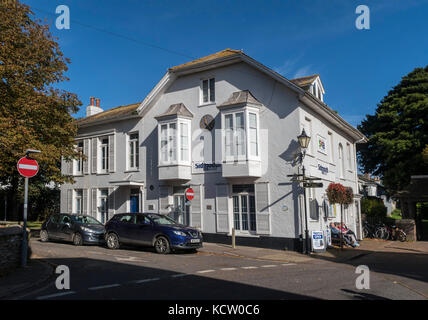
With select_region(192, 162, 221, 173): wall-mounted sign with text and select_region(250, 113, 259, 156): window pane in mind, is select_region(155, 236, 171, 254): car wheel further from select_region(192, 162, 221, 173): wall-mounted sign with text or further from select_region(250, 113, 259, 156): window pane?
select_region(250, 113, 259, 156): window pane

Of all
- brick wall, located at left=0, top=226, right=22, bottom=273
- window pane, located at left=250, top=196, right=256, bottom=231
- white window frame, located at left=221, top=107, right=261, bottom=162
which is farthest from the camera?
window pane, located at left=250, top=196, right=256, bottom=231

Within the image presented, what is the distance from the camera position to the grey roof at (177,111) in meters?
19.2

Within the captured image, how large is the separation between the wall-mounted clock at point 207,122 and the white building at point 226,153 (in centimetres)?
5

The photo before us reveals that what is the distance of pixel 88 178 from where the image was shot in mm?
24047

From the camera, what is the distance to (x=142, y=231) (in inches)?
599

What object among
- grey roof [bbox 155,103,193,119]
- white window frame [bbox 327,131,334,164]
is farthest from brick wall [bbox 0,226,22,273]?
white window frame [bbox 327,131,334,164]

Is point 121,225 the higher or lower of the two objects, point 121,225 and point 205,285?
the higher

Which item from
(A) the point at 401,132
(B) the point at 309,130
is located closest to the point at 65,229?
(B) the point at 309,130

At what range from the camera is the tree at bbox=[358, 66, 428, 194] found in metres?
30.6

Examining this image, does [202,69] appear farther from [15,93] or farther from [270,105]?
[15,93]

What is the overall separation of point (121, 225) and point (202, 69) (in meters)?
8.71

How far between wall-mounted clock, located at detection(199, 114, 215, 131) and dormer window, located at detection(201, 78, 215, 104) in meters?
0.90
